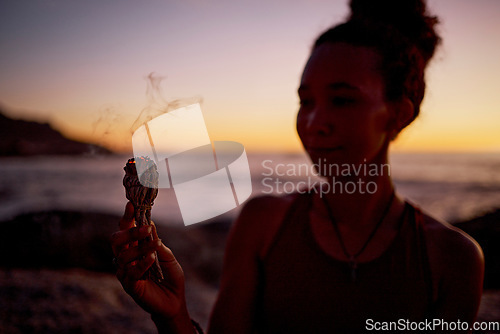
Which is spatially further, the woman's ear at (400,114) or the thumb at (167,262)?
the woman's ear at (400,114)

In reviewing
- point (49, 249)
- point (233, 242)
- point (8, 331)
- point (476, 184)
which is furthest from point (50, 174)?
point (476, 184)

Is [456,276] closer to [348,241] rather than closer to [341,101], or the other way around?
[348,241]

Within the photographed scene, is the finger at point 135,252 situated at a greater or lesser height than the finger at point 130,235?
lesser

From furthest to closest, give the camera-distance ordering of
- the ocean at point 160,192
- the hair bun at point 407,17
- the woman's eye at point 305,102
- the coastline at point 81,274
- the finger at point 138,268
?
1. the ocean at point 160,192
2. the coastline at point 81,274
3. the hair bun at point 407,17
4. the woman's eye at point 305,102
5. the finger at point 138,268

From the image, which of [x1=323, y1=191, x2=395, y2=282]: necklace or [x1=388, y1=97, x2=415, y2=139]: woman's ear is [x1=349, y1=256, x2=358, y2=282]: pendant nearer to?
[x1=323, y1=191, x2=395, y2=282]: necklace

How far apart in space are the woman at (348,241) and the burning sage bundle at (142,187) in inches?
6.6

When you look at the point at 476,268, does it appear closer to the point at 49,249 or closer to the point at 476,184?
the point at 49,249

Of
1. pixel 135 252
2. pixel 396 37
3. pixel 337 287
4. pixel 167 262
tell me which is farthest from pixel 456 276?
pixel 135 252

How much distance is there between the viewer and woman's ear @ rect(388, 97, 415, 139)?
1590 mm

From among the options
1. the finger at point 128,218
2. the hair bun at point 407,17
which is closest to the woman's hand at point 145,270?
the finger at point 128,218

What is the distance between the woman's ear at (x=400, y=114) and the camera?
1590mm

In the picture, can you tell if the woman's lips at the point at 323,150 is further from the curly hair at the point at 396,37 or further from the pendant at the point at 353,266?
the pendant at the point at 353,266

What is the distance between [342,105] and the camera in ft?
4.65

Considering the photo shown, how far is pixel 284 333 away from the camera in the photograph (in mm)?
1553
